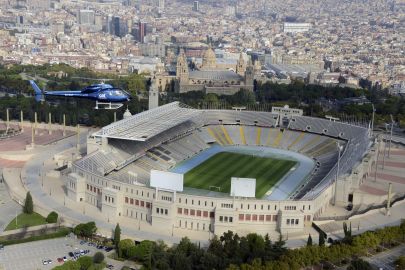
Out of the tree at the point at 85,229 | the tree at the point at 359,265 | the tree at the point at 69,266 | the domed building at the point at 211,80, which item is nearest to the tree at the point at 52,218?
the tree at the point at 85,229

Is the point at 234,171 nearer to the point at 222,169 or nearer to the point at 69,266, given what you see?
the point at 222,169

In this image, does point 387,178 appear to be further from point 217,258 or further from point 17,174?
point 17,174

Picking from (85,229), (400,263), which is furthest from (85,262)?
(400,263)

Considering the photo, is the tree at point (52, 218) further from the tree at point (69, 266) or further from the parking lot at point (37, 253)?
the tree at point (69, 266)

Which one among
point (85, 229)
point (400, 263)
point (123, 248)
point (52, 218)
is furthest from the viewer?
Result: point (52, 218)

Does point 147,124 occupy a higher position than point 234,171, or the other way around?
point 147,124

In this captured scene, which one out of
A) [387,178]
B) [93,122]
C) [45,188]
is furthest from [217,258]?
[93,122]
